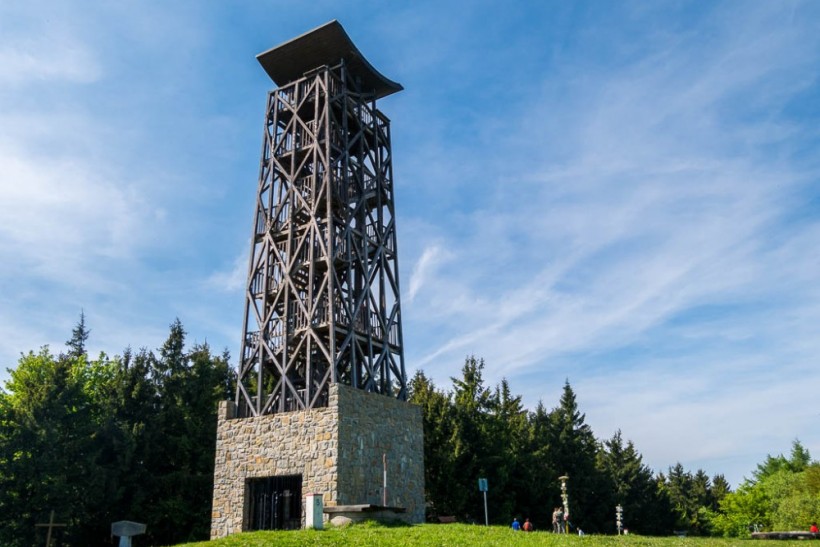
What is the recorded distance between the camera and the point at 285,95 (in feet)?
80.7

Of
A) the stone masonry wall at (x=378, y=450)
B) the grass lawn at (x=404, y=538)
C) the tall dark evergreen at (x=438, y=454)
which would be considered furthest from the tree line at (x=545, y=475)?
the grass lawn at (x=404, y=538)

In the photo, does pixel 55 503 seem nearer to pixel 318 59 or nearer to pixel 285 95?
pixel 285 95

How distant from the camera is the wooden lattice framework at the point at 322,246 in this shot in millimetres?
20672

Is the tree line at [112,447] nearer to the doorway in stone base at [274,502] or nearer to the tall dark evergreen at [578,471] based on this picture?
the doorway in stone base at [274,502]

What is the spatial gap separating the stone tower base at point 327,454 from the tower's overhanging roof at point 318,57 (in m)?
12.6

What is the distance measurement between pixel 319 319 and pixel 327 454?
4619 millimetres

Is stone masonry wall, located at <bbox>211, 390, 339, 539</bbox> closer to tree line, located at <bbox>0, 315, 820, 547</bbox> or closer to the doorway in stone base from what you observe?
the doorway in stone base

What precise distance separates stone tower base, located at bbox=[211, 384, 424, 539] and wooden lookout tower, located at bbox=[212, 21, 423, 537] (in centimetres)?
4

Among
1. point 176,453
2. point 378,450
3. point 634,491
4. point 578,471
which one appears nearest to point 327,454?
point 378,450

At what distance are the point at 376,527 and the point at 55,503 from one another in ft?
44.9

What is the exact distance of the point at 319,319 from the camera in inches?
811

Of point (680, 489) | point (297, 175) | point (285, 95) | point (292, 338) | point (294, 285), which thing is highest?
point (285, 95)

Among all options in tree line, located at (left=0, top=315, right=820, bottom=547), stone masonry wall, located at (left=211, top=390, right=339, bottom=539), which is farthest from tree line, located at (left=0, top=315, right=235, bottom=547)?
stone masonry wall, located at (left=211, top=390, right=339, bottom=539)

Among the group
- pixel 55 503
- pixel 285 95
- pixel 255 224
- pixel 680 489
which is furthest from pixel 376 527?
pixel 680 489
